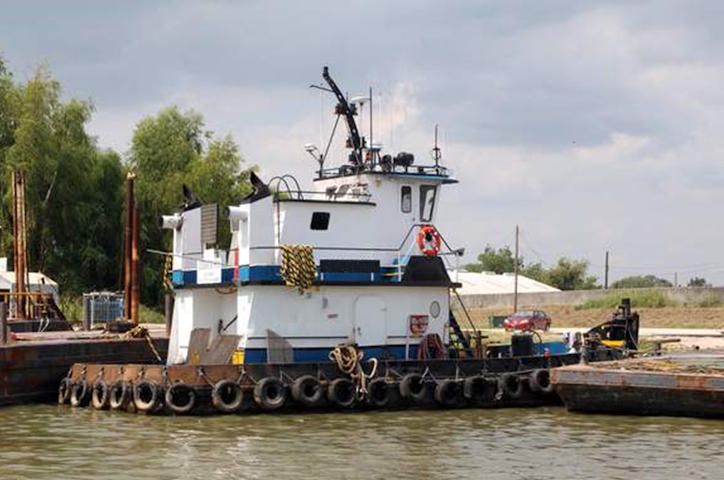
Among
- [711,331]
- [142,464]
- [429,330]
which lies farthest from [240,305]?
[711,331]

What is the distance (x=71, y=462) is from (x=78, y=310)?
27.7m

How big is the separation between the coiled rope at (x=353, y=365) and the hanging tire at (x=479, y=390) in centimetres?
174

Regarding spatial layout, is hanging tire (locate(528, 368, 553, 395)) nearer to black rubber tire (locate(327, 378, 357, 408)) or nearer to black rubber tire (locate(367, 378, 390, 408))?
black rubber tire (locate(367, 378, 390, 408))

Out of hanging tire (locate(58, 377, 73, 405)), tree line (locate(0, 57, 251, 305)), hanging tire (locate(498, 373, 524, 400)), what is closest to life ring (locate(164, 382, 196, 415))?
hanging tire (locate(58, 377, 73, 405))

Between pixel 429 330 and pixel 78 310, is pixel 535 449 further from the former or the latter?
pixel 78 310

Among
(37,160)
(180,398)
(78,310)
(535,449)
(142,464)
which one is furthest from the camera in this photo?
(37,160)

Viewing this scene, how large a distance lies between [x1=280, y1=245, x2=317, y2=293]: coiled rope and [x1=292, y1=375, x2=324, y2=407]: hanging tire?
5.70 feet

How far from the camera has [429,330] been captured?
23.5 metres

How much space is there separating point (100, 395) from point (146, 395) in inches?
47.0

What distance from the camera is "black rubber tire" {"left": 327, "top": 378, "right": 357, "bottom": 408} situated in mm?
21078

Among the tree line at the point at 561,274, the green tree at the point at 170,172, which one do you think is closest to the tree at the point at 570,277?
the tree line at the point at 561,274

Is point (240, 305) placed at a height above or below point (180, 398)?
above

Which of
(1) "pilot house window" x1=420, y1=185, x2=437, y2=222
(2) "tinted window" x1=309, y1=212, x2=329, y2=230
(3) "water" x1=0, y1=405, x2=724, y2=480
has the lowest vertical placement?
(3) "water" x1=0, y1=405, x2=724, y2=480

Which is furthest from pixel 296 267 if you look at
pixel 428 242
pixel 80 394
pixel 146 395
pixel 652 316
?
pixel 652 316
